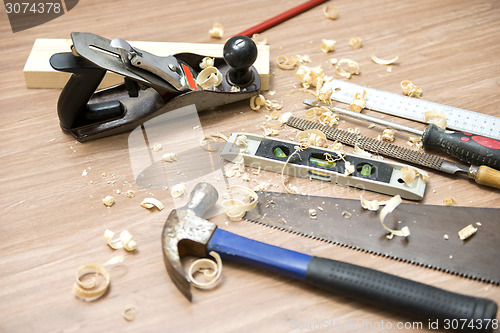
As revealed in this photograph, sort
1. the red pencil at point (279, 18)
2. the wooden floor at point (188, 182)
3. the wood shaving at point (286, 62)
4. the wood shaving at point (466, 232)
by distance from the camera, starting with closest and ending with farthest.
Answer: the wooden floor at point (188, 182), the wood shaving at point (466, 232), the wood shaving at point (286, 62), the red pencil at point (279, 18)

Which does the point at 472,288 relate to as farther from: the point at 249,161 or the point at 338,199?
the point at 249,161

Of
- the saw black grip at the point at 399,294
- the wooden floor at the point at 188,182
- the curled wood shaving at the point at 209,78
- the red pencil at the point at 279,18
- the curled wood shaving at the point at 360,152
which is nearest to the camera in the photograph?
the saw black grip at the point at 399,294

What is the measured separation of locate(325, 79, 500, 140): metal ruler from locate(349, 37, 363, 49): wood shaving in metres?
0.25

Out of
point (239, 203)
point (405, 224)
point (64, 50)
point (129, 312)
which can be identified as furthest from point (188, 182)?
point (64, 50)

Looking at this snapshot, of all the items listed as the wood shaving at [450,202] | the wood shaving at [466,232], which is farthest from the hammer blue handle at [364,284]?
the wood shaving at [450,202]

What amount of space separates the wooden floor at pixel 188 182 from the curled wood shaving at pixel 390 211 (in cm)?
6

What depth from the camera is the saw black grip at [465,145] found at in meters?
1.48

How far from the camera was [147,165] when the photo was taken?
62.8 inches

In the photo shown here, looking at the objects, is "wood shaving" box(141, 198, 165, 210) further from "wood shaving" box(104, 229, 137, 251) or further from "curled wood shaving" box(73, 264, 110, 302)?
"curled wood shaving" box(73, 264, 110, 302)

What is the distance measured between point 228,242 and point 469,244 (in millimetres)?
649

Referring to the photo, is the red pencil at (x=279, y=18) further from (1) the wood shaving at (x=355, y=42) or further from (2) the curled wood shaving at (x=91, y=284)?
(2) the curled wood shaving at (x=91, y=284)

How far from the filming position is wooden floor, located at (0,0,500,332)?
1246 mm

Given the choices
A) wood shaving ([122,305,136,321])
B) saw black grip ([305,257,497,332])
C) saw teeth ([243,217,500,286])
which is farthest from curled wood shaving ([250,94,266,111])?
wood shaving ([122,305,136,321])

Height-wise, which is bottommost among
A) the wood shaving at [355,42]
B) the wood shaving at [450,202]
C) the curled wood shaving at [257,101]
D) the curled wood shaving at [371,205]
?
the wood shaving at [450,202]
